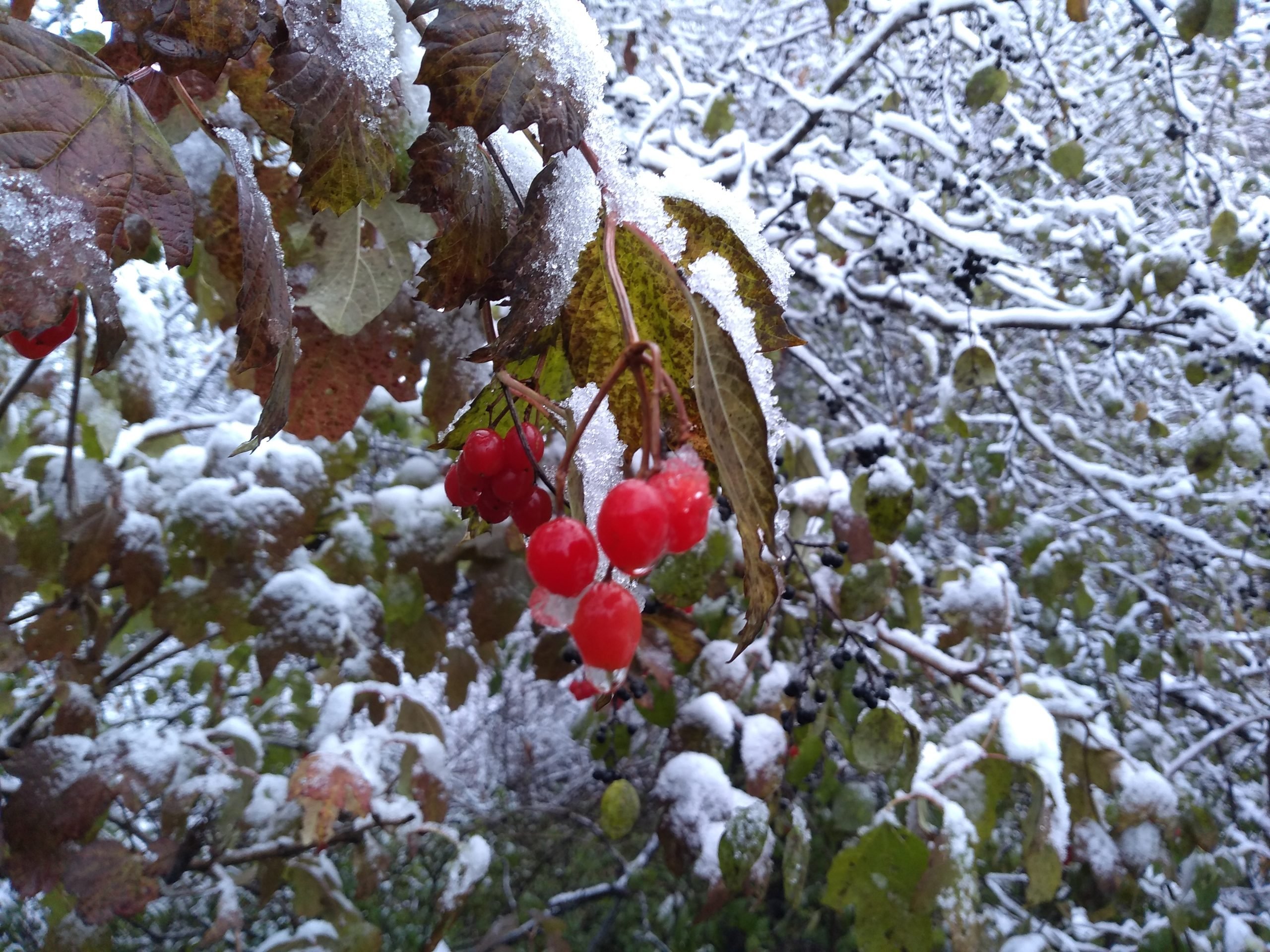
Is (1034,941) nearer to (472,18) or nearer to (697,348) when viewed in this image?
(697,348)

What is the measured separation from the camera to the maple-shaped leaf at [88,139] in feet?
1.99

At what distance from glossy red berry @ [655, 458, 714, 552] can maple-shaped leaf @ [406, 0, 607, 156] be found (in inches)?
12.4

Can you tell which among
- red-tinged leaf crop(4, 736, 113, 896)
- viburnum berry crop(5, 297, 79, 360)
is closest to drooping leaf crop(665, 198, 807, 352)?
viburnum berry crop(5, 297, 79, 360)

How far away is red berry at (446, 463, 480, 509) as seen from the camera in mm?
764

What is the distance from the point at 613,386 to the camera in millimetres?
704

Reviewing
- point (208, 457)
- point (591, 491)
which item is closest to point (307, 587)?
point (208, 457)

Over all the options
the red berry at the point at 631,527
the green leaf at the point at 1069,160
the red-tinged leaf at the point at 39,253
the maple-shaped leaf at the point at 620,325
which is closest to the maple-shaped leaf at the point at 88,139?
the red-tinged leaf at the point at 39,253

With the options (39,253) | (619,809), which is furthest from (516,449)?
(619,809)

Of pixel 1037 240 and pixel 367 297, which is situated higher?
pixel 367 297

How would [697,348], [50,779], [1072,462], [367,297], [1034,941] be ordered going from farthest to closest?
[1072,462]
[1034,941]
[50,779]
[367,297]
[697,348]

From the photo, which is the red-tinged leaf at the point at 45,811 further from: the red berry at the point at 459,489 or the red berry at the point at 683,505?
the red berry at the point at 683,505

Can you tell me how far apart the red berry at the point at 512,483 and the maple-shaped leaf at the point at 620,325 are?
113 mm

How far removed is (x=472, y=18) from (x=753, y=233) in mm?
316

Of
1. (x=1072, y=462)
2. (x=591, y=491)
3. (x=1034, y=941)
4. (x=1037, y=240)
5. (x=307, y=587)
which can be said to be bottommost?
(x=1034, y=941)
